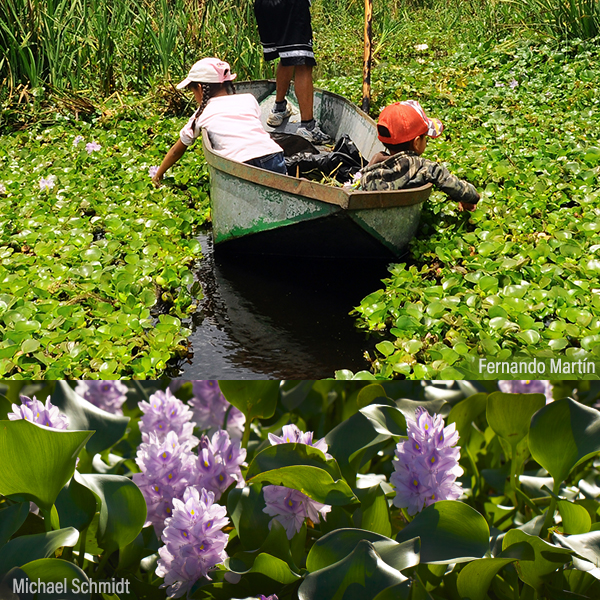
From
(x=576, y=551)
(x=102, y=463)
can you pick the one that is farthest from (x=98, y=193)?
(x=576, y=551)

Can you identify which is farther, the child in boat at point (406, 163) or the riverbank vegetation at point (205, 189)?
the child in boat at point (406, 163)

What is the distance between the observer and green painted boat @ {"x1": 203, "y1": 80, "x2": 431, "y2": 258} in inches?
130

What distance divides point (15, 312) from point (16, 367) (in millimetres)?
337

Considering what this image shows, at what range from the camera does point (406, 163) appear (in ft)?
12.4

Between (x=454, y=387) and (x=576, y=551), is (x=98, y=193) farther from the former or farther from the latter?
(x=576, y=551)

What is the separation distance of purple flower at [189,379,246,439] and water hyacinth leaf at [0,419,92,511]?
28 centimetres

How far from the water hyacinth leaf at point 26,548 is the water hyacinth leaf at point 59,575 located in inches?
0.8

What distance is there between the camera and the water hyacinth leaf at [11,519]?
2.95ft

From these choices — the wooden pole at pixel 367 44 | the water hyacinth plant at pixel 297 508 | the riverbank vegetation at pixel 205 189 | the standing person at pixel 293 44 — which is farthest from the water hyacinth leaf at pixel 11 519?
the wooden pole at pixel 367 44

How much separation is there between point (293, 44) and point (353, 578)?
18.4 ft

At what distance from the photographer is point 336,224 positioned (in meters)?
3.39

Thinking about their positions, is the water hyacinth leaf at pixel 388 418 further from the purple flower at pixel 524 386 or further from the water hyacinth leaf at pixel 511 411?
the purple flower at pixel 524 386

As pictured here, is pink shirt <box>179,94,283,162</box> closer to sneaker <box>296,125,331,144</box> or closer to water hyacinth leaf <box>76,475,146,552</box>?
sneaker <box>296,125,331,144</box>

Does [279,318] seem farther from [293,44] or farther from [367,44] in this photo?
[367,44]
